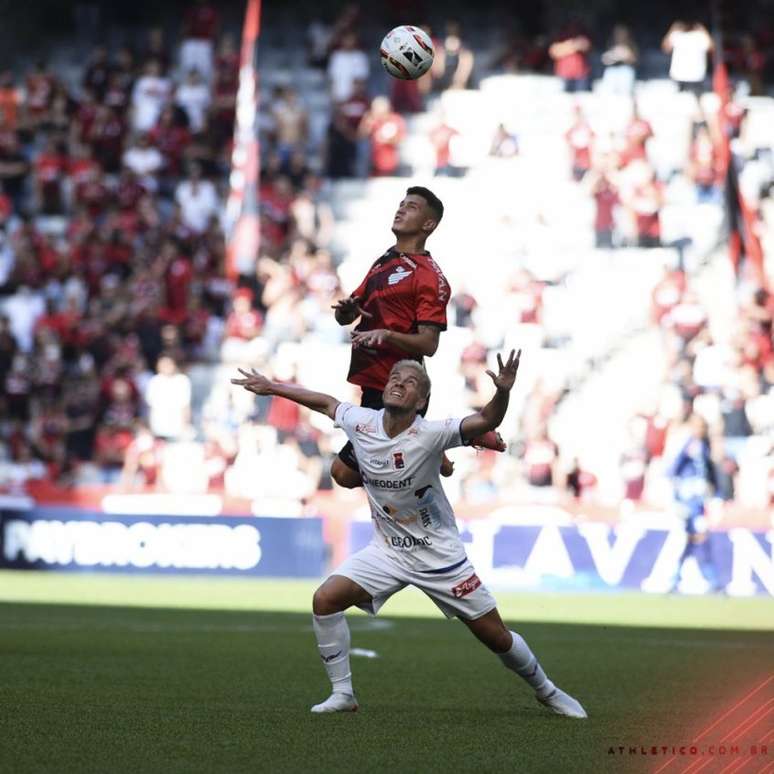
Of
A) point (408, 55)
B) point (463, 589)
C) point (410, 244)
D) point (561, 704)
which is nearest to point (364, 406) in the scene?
point (410, 244)

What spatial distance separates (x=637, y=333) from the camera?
2473cm

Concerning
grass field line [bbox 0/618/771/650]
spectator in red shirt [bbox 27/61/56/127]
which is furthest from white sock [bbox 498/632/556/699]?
spectator in red shirt [bbox 27/61/56/127]

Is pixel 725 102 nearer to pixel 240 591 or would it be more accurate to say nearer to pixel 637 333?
pixel 637 333

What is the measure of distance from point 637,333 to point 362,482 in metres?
15.6

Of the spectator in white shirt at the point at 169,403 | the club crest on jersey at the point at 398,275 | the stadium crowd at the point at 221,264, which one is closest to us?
the club crest on jersey at the point at 398,275

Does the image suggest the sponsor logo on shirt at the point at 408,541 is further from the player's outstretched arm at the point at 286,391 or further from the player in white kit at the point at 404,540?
the player's outstretched arm at the point at 286,391

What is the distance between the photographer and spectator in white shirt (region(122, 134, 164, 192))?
27.5m

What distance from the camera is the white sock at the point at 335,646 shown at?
9.33 meters

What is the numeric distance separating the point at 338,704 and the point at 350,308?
2.08 metres

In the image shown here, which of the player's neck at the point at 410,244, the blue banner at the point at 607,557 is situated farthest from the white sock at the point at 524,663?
the blue banner at the point at 607,557

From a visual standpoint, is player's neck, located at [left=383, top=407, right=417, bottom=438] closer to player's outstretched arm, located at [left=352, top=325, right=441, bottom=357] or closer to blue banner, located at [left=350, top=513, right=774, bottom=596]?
player's outstretched arm, located at [left=352, top=325, right=441, bottom=357]

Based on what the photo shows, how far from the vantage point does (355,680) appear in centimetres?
1120

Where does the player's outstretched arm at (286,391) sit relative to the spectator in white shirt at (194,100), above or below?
below

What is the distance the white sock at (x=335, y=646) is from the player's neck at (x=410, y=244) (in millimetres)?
2022
